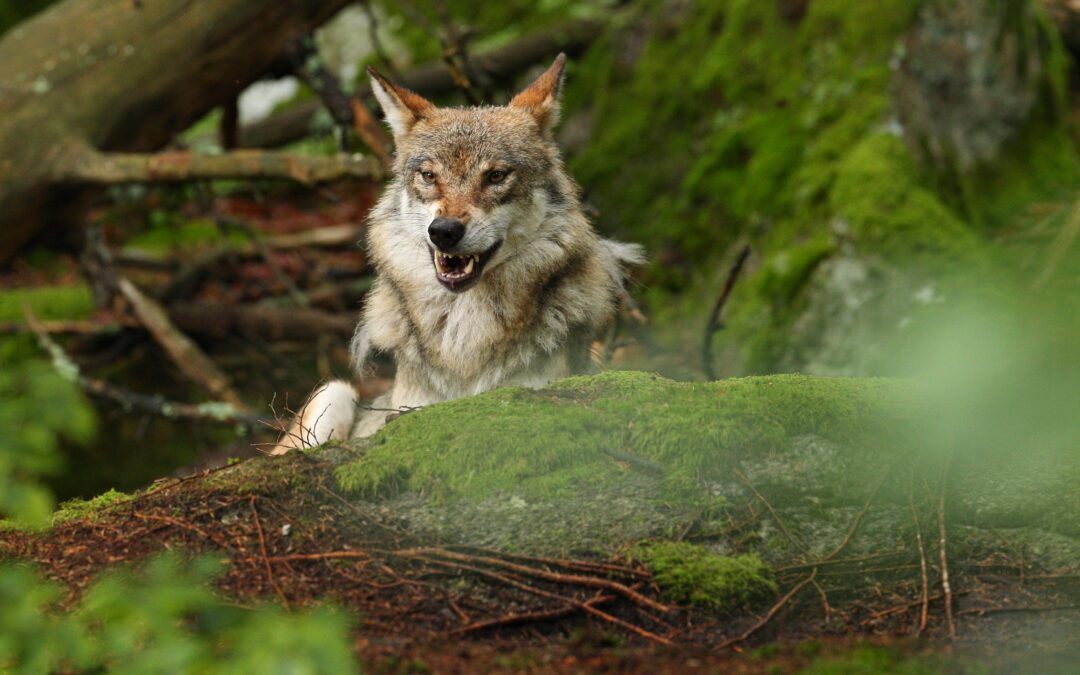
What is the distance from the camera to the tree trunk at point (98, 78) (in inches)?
341

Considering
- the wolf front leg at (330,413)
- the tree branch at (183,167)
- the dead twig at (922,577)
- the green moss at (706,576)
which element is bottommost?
the wolf front leg at (330,413)

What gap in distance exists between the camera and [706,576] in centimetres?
366

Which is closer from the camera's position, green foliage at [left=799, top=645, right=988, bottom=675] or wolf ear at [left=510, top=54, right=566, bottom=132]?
green foliage at [left=799, top=645, right=988, bottom=675]

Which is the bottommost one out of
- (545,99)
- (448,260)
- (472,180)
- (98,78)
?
(448,260)

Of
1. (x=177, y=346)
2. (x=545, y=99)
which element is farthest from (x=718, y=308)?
(x=177, y=346)

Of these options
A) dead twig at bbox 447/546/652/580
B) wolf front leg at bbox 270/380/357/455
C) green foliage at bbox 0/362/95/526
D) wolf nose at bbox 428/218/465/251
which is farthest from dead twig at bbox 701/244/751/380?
green foliage at bbox 0/362/95/526

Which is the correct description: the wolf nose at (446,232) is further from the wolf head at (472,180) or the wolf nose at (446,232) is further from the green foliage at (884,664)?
the green foliage at (884,664)

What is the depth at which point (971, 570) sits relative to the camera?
3.77m

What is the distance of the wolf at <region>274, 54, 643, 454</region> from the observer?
19.9ft

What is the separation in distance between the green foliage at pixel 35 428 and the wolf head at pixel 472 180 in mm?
3466

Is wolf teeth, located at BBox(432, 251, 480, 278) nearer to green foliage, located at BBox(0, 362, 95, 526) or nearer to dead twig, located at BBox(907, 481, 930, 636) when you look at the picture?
dead twig, located at BBox(907, 481, 930, 636)

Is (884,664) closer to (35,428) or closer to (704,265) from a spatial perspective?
(35,428)

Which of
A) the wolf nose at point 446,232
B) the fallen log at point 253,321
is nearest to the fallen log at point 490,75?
the fallen log at point 253,321

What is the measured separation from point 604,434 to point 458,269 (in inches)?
74.1
